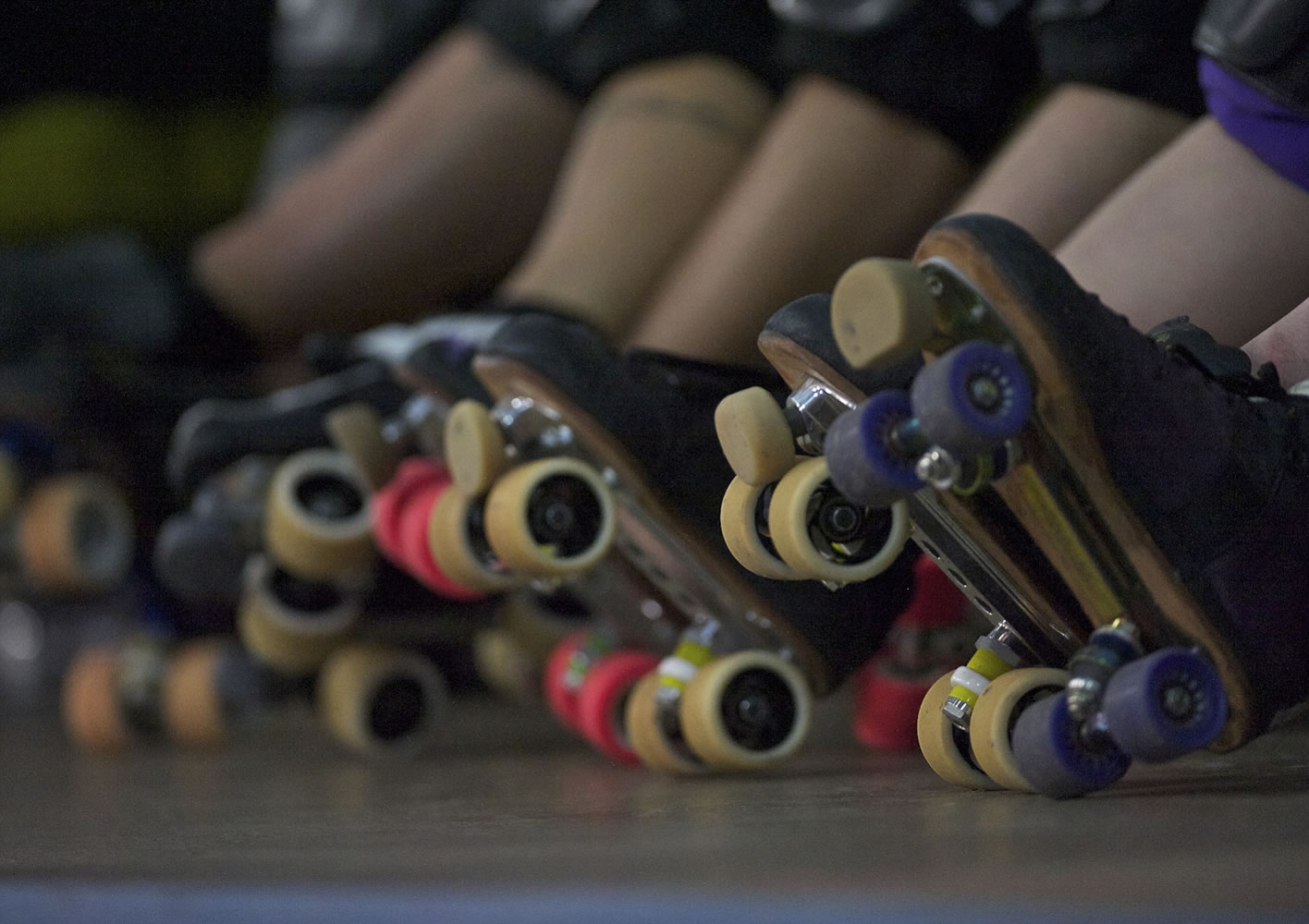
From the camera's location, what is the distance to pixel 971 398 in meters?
0.62

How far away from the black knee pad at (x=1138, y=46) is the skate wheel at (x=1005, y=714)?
386 mm

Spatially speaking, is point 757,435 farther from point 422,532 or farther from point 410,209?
point 410,209

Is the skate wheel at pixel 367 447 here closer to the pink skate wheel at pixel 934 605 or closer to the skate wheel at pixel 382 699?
the skate wheel at pixel 382 699

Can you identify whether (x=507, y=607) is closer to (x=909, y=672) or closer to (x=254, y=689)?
(x=254, y=689)

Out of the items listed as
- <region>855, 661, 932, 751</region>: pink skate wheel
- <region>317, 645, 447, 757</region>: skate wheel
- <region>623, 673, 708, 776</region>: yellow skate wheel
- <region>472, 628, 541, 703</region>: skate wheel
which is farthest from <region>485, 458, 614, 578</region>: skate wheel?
<region>472, 628, 541, 703</region>: skate wheel

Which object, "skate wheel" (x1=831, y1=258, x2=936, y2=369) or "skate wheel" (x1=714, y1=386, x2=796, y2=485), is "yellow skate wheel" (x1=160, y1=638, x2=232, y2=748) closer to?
"skate wheel" (x1=714, y1=386, x2=796, y2=485)

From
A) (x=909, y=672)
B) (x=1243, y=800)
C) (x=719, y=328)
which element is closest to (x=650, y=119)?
(x=719, y=328)

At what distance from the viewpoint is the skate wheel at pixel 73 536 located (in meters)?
1.61

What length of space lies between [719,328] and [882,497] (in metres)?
0.47

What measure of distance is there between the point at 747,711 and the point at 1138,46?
44 centimetres

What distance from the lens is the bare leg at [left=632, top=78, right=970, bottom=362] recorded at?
1.10 m

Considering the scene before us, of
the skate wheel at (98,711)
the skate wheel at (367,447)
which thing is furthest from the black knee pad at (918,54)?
the skate wheel at (98,711)

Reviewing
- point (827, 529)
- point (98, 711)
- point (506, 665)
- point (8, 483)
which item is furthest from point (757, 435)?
point (8, 483)

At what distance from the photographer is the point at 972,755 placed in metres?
0.76
